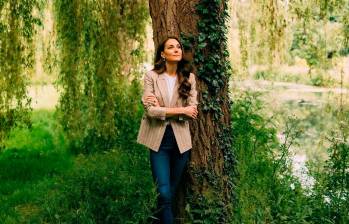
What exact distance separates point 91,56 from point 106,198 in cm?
329

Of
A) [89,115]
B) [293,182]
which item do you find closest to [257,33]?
[89,115]

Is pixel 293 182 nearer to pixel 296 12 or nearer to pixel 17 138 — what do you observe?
pixel 296 12

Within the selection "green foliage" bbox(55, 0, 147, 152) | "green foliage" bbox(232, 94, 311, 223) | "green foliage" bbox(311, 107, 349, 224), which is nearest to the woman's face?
"green foliage" bbox(232, 94, 311, 223)

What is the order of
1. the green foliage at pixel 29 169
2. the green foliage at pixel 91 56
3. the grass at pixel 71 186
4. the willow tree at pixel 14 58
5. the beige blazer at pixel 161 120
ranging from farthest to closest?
the green foliage at pixel 91 56
the willow tree at pixel 14 58
the green foliage at pixel 29 169
the grass at pixel 71 186
the beige blazer at pixel 161 120

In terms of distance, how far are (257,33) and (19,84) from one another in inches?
145

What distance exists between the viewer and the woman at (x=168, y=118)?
450 cm

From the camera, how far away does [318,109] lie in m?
17.3

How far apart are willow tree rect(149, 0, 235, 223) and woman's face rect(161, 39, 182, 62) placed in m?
0.33

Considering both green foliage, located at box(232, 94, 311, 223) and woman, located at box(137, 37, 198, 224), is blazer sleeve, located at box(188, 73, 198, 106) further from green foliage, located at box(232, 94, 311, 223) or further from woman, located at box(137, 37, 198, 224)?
green foliage, located at box(232, 94, 311, 223)

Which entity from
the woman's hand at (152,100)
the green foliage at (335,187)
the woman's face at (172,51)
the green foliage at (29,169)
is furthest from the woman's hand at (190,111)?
the green foliage at (29,169)

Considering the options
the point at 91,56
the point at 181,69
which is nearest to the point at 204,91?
the point at 181,69

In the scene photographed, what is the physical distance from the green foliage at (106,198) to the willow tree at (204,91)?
44cm

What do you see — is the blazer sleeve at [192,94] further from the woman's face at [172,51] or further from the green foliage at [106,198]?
the green foliage at [106,198]

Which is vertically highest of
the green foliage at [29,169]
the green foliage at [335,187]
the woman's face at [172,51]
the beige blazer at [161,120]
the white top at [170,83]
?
the woman's face at [172,51]
